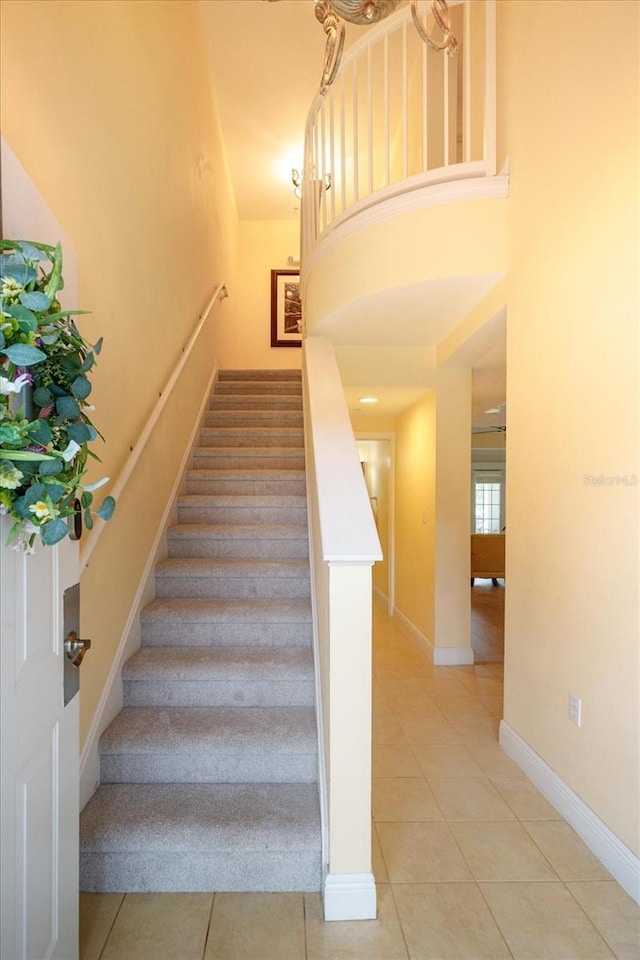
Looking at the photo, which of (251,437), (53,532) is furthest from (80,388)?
(251,437)

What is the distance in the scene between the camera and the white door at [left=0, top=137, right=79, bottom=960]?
1053mm

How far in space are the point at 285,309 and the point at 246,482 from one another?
394cm

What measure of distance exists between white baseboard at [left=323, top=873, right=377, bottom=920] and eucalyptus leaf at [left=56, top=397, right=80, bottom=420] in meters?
1.56

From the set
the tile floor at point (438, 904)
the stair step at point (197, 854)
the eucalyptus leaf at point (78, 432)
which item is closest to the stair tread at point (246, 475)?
the tile floor at point (438, 904)

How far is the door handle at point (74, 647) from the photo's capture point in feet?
4.33

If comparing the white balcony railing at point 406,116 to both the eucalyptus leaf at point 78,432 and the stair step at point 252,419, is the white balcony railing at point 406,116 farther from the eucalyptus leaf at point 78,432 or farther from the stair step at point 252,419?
the eucalyptus leaf at point 78,432

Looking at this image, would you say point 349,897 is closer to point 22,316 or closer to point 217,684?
point 217,684

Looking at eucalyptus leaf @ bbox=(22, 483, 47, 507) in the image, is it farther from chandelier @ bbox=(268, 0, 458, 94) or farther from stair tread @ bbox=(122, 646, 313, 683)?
chandelier @ bbox=(268, 0, 458, 94)

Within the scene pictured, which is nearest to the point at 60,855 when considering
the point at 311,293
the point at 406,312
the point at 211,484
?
the point at 211,484

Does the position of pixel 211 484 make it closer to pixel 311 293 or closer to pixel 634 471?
pixel 311 293

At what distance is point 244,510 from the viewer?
3.30 m

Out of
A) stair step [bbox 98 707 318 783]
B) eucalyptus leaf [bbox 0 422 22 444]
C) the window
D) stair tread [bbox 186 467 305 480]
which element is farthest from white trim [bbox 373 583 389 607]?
eucalyptus leaf [bbox 0 422 22 444]

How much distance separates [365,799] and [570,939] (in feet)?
2.37

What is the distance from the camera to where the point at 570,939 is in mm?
1552
